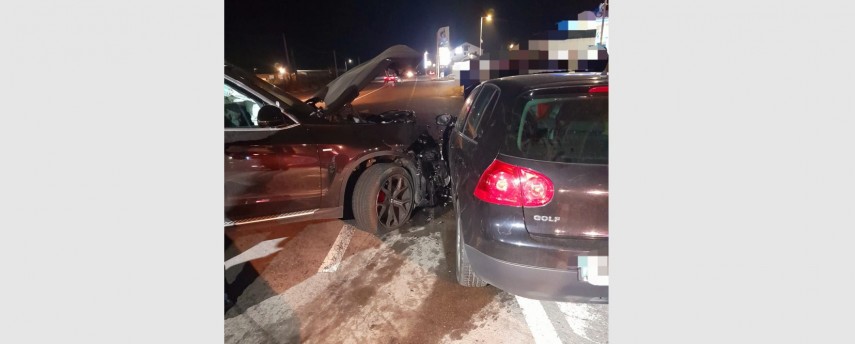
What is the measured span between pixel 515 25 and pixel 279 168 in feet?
153

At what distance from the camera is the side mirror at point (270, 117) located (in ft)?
10.5

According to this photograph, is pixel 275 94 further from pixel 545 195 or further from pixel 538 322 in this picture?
pixel 538 322

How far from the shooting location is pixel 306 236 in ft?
13.0

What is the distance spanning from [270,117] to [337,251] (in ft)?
4.21

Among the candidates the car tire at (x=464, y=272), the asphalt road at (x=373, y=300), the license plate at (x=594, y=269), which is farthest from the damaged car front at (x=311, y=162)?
the license plate at (x=594, y=269)

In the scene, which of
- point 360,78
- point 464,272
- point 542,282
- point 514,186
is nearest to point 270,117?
point 360,78

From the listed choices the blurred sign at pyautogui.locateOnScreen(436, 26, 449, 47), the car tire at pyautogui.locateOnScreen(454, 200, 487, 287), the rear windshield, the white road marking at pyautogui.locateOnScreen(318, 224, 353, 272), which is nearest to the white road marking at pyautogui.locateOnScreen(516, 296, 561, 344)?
the car tire at pyautogui.locateOnScreen(454, 200, 487, 287)

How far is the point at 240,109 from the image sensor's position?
3436 mm

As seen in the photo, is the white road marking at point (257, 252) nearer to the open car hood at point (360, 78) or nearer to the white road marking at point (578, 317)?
the open car hood at point (360, 78)

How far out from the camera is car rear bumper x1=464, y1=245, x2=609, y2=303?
6.67 feet

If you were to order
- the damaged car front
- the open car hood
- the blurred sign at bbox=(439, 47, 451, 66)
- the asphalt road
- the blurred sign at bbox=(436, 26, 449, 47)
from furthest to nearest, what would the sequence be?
the blurred sign at bbox=(436, 26, 449, 47), the blurred sign at bbox=(439, 47, 451, 66), the open car hood, the damaged car front, the asphalt road

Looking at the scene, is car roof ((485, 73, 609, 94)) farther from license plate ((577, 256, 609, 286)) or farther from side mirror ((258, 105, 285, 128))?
side mirror ((258, 105, 285, 128))

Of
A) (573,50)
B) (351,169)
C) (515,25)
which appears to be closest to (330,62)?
(515,25)

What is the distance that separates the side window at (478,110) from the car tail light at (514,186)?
0.67 metres
